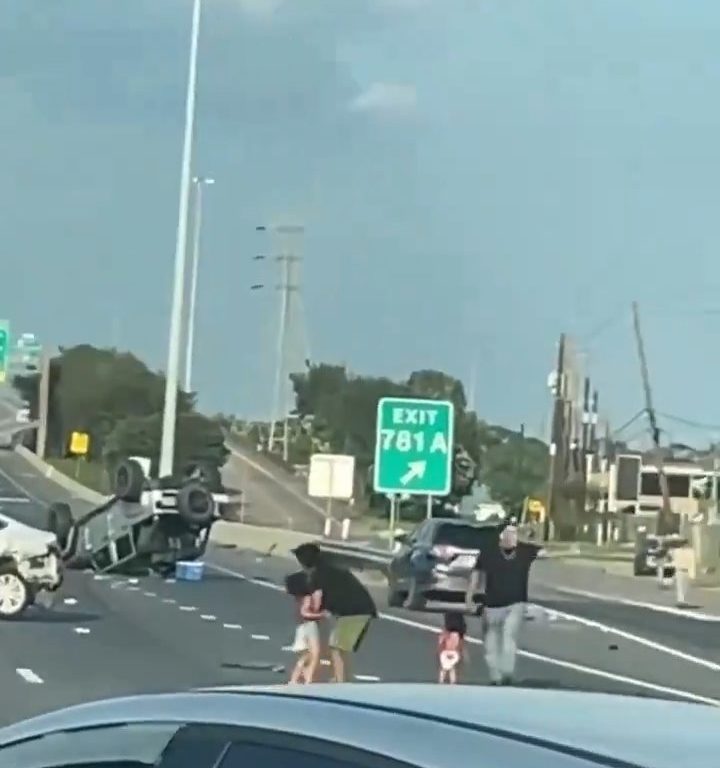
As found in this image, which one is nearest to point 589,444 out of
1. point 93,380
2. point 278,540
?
point 93,380

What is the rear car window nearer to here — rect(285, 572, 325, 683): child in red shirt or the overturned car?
the overturned car

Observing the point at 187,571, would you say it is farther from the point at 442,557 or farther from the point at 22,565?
the point at 22,565

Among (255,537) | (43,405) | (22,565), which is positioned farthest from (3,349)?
(43,405)

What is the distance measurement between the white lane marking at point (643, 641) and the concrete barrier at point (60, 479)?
41977mm

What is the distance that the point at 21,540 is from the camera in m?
29.9

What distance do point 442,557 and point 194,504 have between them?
5.94 metres

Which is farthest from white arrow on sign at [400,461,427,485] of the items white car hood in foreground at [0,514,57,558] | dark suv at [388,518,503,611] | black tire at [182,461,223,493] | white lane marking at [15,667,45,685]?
white lane marking at [15,667,45,685]

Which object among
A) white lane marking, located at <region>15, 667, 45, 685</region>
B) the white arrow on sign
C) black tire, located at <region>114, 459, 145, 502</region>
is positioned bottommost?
white lane marking, located at <region>15, 667, 45, 685</region>

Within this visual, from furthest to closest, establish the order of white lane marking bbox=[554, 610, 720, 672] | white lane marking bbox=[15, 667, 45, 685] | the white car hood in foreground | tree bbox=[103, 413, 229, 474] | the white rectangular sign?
tree bbox=[103, 413, 229, 474] → the white rectangular sign → white lane marking bbox=[554, 610, 720, 672] → the white car hood in foreground → white lane marking bbox=[15, 667, 45, 685]

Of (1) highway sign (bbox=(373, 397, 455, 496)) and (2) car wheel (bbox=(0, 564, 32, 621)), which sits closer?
(2) car wheel (bbox=(0, 564, 32, 621))

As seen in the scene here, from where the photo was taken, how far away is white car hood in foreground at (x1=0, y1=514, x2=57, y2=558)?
29.7 metres

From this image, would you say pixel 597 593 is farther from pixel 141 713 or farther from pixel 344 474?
pixel 141 713

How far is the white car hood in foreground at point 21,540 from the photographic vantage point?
29.7 meters

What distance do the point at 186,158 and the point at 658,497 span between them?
53.4 metres
